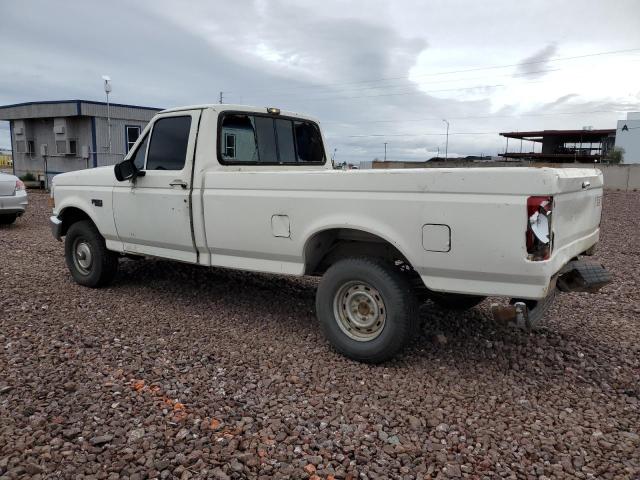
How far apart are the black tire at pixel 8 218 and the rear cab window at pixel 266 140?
9.00m

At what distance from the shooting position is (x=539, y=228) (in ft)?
10.9

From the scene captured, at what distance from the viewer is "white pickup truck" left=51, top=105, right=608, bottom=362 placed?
344cm

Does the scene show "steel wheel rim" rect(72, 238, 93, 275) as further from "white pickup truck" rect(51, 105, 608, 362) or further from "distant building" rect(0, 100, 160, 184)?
"distant building" rect(0, 100, 160, 184)

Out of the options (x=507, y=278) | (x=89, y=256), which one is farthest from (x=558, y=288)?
(x=89, y=256)

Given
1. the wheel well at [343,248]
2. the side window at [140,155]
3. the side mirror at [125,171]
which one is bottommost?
the wheel well at [343,248]

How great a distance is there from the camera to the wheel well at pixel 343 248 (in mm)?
4301

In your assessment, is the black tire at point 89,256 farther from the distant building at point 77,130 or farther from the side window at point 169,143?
the distant building at point 77,130

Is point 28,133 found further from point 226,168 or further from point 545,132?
point 545,132

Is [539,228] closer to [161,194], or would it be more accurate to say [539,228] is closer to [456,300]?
[456,300]

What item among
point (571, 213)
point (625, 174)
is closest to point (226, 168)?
point (571, 213)

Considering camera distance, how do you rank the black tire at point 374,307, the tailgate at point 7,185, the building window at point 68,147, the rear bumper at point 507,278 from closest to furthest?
Answer: the rear bumper at point 507,278, the black tire at point 374,307, the tailgate at point 7,185, the building window at point 68,147

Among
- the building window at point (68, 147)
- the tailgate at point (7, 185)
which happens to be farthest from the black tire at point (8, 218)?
the building window at point (68, 147)

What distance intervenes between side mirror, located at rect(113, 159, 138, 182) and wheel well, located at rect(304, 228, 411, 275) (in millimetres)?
2247

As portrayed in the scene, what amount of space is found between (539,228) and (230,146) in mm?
3100
